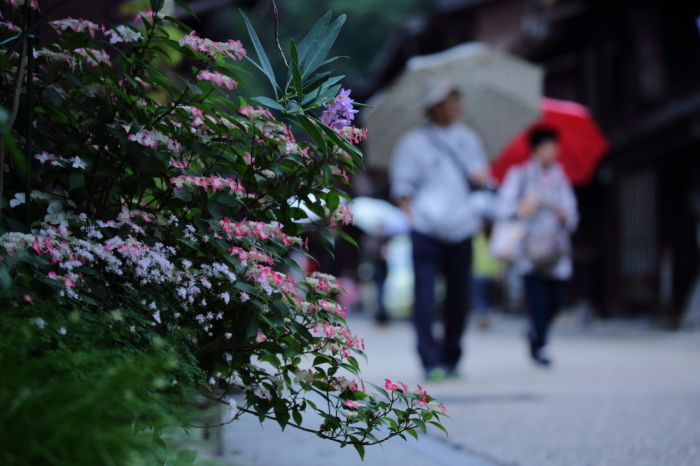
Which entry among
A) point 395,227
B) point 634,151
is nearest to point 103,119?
point 634,151

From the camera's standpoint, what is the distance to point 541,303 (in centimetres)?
696

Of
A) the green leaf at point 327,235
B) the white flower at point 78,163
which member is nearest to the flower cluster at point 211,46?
the white flower at point 78,163

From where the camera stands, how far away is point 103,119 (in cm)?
203

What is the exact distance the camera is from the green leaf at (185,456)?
4.43 ft

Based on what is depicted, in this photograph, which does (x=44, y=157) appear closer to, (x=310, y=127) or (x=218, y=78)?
(x=218, y=78)

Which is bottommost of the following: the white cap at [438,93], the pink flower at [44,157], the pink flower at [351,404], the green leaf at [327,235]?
the pink flower at [351,404]

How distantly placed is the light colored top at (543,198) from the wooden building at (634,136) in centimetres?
329

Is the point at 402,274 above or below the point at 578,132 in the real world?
below

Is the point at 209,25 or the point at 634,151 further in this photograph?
the point at 209,25

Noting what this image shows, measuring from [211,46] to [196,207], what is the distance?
1.22 feet

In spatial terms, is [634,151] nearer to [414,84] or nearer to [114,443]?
[414,84]

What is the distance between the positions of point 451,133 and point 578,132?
5564 millimetres

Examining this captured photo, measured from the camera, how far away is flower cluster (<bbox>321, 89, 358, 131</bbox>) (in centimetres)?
200

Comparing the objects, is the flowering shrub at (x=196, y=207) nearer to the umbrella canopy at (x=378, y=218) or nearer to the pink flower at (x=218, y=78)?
the pink flower at (x=218, y=78)
